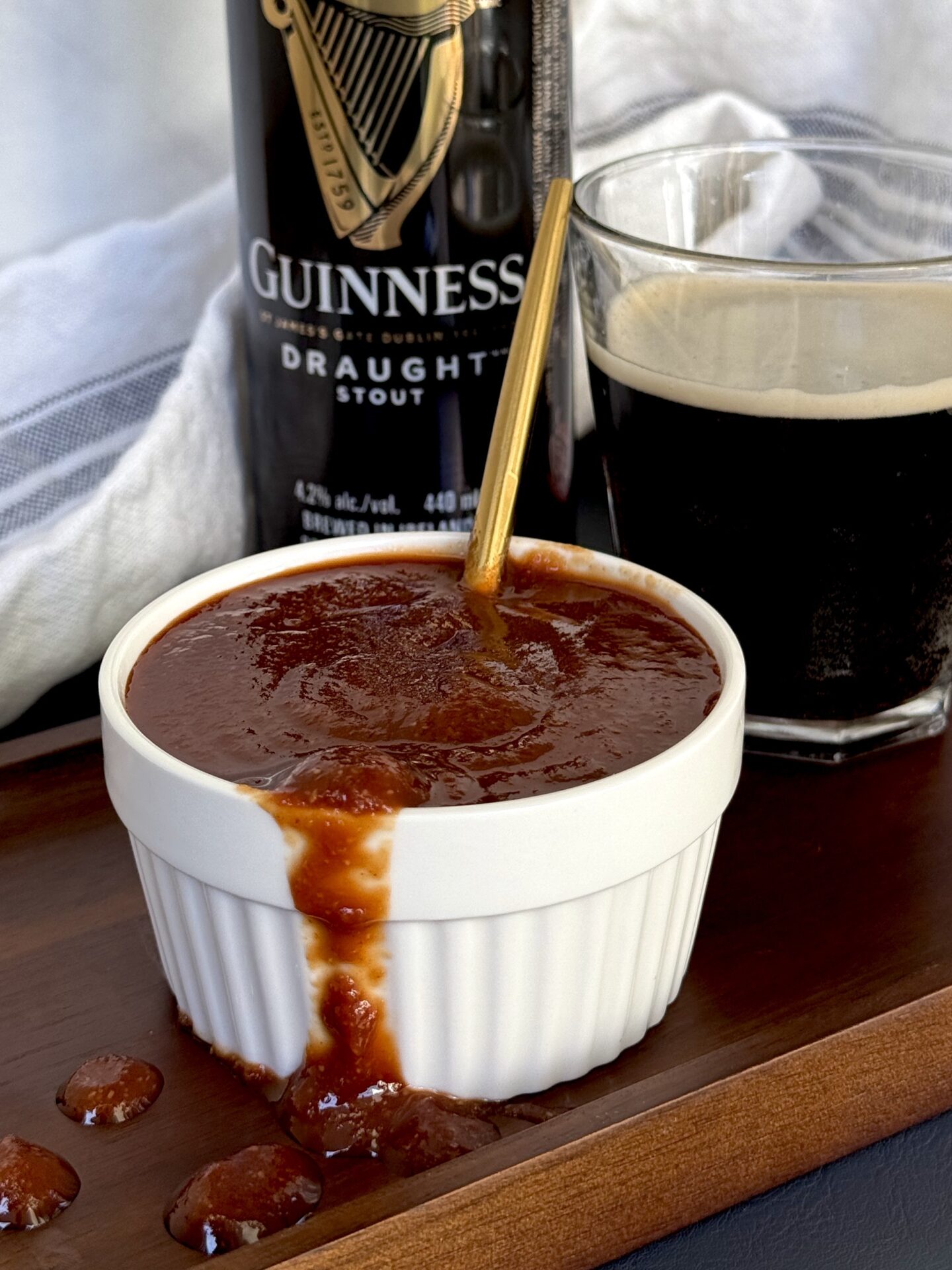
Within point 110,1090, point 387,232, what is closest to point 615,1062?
point 110,1090

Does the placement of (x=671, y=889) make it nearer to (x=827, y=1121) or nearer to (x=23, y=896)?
(x=827, y=1121)

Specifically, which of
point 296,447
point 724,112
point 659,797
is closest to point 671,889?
point 659,797

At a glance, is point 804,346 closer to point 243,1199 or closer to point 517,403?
point 517,403

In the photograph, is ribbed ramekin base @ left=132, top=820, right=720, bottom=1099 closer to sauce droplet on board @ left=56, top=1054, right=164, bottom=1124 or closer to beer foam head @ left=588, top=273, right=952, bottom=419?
sauce droplet on board @ left=56, top=1054, right=164, bottom=1124

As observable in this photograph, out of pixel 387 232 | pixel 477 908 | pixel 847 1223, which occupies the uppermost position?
pixel 387 232

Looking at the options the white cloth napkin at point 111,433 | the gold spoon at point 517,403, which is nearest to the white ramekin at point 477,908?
the gold spoon at point 517,403

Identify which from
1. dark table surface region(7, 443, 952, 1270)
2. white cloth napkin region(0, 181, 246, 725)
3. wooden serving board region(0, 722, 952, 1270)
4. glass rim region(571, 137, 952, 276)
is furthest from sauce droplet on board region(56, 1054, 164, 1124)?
glass rim region(571, 137, 952, 276)
